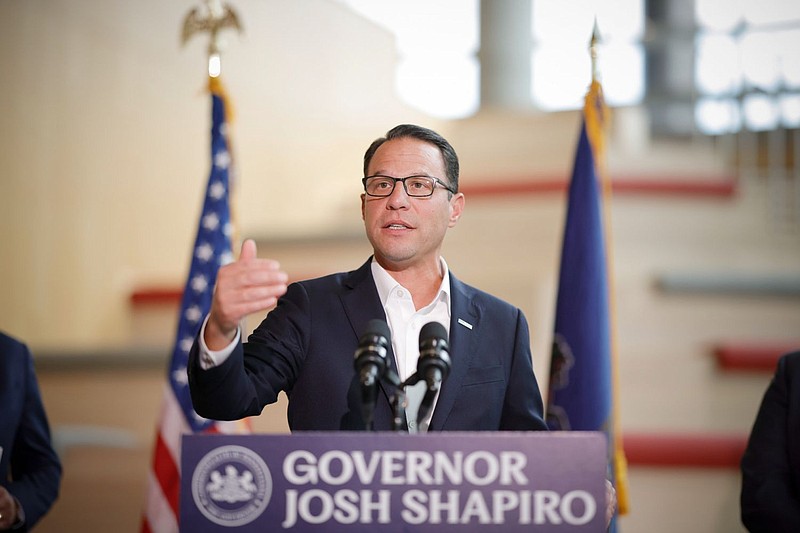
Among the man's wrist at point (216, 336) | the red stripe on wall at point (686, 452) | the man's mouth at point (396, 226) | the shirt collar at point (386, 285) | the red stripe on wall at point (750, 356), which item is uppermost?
the man's mouth at point (396, 226)

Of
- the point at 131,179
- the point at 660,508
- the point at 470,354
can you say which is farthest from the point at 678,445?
the point at 131,179

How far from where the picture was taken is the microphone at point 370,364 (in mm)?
1197

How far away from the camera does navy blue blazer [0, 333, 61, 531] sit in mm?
2054

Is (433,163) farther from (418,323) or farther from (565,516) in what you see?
(565,516)

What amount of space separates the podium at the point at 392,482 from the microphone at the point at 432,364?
0.10 m

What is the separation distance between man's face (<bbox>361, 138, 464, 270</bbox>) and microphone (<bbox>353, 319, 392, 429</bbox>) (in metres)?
0.34

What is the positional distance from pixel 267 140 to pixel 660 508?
319cm

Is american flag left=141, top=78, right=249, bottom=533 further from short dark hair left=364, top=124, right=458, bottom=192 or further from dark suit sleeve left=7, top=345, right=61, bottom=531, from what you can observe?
short dark hair left=364, top=124, right=458, bottom=192

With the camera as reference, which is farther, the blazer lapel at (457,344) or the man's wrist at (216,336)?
the blazer lapel at (457,344)

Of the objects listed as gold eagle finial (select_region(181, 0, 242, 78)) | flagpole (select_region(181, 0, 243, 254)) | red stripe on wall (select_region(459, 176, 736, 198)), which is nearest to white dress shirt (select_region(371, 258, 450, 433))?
flagpole (select_region(181, 0, 243, 254))

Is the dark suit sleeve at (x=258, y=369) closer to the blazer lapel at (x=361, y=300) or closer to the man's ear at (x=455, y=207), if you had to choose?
the blazer lapel at (x=361, y=300)

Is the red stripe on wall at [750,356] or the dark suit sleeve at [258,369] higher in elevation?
the dark suit sleeve at [258,369]

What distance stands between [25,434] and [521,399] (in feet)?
4.16

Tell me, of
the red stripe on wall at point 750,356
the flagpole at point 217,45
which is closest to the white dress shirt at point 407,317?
the flagpole at point 217,45
